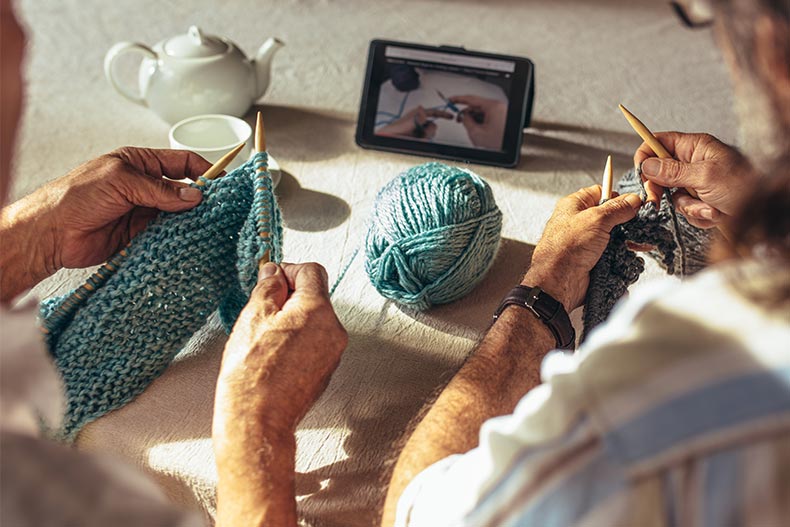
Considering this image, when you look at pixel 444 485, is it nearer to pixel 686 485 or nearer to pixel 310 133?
pixel 686 485

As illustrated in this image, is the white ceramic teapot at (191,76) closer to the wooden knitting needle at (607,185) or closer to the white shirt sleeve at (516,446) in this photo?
the wooden knitting needle at (607,185)

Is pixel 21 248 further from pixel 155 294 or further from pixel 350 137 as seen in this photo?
pixel 350 137

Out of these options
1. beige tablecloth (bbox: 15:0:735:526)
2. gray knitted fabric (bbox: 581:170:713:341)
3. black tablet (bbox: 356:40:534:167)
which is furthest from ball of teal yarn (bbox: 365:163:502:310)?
black tablet (bbox: 356:40:534:167)

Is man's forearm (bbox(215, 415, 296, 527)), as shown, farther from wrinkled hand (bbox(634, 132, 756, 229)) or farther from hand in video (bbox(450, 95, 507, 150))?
hand in video (bbox(450, 95, 507, 150))

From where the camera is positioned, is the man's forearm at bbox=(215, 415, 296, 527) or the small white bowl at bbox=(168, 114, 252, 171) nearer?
the man's forearm at bbox=(215, 415, 296, 527)

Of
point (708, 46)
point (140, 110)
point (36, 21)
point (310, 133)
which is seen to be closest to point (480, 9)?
point (708, 46)

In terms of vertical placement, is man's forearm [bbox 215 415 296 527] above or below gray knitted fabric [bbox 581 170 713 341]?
below

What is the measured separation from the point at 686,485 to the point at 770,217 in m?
0.14

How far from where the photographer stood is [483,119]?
125cm

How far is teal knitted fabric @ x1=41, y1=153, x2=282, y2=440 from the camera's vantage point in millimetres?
835

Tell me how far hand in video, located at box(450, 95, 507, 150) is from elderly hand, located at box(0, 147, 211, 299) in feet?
1.68

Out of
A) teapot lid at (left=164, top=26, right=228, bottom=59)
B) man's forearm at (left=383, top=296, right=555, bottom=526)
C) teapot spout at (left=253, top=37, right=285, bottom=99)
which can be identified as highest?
teapot lid at (left=164, top=26, right=228, bottom=59)

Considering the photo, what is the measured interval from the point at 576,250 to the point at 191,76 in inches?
27.4

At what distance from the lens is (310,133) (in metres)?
1.34
